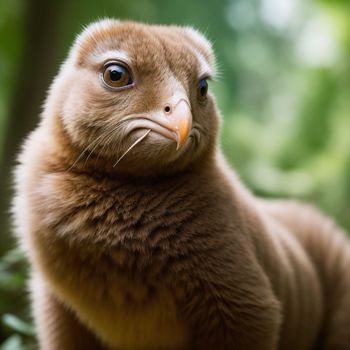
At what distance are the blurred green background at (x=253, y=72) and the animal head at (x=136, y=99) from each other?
1.93 m

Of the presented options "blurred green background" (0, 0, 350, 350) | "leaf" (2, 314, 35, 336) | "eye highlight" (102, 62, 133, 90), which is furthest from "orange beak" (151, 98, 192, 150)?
"blurred green background" (0, 0, 350, 350)

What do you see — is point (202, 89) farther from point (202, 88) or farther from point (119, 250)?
point (119, 250)

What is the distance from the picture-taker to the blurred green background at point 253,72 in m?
4.69

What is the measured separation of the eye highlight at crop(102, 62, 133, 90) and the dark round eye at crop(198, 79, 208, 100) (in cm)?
33

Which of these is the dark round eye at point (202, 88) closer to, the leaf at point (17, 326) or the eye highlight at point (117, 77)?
the eye highlight at point (117, 77)

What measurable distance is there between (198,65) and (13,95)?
2637 mm

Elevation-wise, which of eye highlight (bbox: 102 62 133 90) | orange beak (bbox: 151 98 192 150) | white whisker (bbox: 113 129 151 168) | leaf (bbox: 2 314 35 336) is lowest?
leaf (bbox: 2 314 35 336)

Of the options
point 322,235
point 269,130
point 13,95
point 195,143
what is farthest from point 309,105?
point 195,143

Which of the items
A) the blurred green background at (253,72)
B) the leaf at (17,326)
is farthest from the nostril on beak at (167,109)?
the blurred green background at (253,72)

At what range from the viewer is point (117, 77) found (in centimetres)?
235

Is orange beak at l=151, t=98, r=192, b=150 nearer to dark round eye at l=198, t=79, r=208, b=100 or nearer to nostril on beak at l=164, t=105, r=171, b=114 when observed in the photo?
nostril on beak at l=164, t=105, r=171, b=114

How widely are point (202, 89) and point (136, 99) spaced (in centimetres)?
37

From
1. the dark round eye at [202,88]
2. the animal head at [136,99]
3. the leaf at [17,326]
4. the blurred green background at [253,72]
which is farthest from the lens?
the blurred green background at [253,72]

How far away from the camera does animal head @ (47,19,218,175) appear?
88.7 inches
